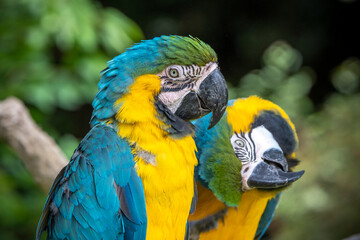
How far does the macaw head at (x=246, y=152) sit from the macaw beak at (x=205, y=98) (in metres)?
0.31

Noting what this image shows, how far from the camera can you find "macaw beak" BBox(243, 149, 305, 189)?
179cm

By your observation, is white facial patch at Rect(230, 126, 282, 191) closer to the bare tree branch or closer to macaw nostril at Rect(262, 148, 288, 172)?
macaw nostril at Rect(262, 148, 288, 172)

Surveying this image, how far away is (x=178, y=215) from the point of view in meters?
1.59

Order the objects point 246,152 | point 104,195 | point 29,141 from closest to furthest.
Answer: point 104,195, point 246,152, point 29,141

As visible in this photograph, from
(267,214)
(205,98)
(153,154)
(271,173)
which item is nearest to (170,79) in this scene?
(205,98)

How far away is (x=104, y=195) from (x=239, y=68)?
379 cm

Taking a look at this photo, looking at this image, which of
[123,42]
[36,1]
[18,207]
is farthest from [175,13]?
[18,207]

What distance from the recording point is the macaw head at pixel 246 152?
185 centimetres

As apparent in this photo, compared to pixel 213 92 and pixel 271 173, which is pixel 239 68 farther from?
pixel 213 92

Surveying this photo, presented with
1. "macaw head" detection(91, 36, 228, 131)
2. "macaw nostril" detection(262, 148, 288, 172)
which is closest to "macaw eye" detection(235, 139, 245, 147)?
"macaw nostril" detection(262, 148, 288, 172)

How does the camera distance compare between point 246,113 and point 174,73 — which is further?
point 246,113

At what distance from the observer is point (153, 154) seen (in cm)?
154

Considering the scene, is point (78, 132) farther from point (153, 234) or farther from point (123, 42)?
point (153, 234)

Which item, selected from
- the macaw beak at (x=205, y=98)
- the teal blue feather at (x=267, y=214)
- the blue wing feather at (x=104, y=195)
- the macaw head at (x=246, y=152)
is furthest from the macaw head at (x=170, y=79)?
the teal blue feather at (x=267, y=214)
